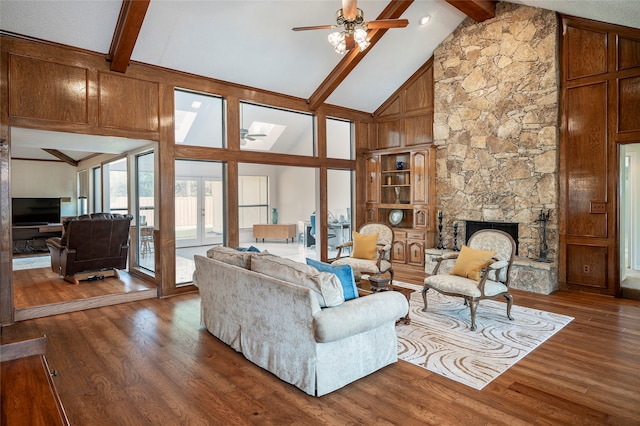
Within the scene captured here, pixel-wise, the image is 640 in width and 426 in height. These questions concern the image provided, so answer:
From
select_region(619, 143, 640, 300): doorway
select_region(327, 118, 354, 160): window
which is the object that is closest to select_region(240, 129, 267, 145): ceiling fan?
select_region(327, 118, 354, 160): window

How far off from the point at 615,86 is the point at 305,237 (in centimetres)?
716

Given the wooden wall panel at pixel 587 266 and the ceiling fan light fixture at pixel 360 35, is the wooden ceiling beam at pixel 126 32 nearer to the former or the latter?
the ceiling fan light fixture at pixel 360 35

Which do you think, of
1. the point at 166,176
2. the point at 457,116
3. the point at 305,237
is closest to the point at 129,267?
the point at 166,176

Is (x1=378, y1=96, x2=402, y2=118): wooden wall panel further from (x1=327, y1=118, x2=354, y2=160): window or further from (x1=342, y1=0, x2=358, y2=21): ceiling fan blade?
(x1=342, y1=0, x2=358, y2=21): ceiling fan blade

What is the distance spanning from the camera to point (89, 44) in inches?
186

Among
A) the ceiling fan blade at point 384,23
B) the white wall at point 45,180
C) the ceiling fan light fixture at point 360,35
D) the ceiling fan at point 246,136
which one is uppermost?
the ceiling fan blade at point 384,23

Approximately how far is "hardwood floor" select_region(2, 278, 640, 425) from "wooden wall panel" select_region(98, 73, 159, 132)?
2671mm

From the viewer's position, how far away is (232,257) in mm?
3754

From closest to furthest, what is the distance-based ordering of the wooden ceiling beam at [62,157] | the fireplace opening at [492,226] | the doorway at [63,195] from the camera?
the doorway at [63,195] → the fireplace opening at [492,226] → the wooden ceiling beam at [62,157]

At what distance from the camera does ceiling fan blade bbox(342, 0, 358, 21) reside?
3.70 meters

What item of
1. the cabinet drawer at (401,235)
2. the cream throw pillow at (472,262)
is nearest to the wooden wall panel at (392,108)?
the cabinet drawer at (401,235)

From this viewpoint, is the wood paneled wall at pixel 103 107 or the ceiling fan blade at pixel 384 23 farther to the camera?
the wood paneled wall at pixel 103 107

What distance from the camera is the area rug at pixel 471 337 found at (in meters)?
3.22

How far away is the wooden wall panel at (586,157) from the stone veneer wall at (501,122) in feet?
0.71
